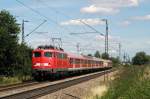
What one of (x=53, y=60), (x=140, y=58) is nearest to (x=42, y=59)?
(x=53, y=60)

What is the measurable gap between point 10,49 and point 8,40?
97 centimetres

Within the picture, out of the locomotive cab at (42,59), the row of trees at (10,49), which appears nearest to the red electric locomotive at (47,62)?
the locomotive cab at (42,59)

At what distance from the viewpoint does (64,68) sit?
4475cm

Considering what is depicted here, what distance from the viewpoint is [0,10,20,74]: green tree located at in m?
41.4

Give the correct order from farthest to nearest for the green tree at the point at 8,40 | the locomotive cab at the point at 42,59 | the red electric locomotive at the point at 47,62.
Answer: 1. the green tree at the point at 8,40
2. the locomotive cab at the point at 42,59
3. the red electric locomotive at the point at 47,62

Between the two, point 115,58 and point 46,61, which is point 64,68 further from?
point 115,58

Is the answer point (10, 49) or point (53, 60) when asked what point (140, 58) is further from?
point (53, 60)

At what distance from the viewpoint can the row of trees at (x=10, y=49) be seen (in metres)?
41.6

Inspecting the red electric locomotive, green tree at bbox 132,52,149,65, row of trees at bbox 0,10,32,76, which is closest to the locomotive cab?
the red electric locomotive

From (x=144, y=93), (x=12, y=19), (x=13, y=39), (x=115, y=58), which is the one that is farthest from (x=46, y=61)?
(x=115, y=58)

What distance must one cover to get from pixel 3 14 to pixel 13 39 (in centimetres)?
372

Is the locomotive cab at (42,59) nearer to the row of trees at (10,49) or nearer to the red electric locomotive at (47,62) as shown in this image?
the red electric locomotive at (47,62)

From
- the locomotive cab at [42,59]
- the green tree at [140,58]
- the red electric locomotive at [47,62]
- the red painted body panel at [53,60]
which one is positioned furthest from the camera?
the green tree at [140,58]

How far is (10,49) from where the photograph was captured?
139 ft
